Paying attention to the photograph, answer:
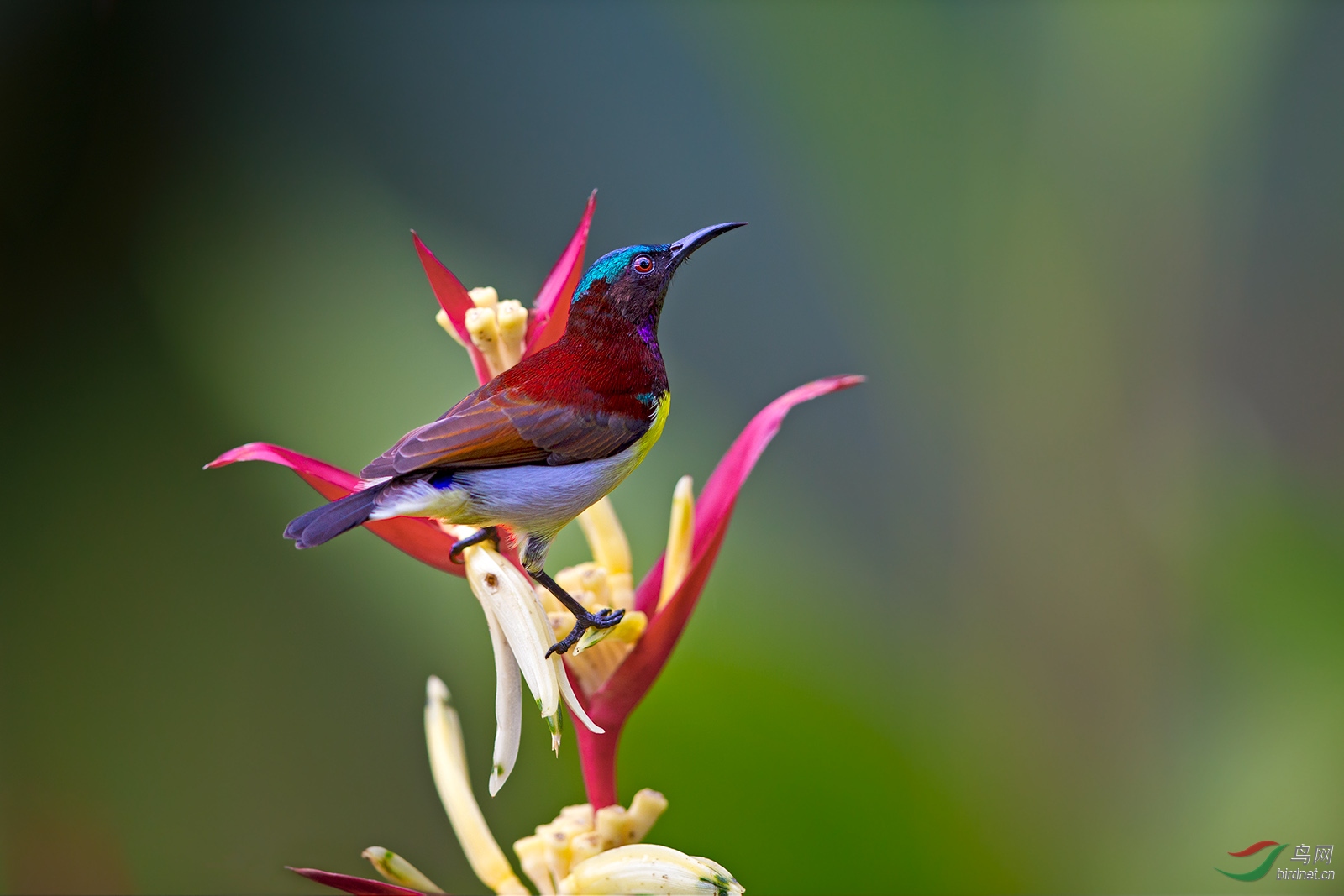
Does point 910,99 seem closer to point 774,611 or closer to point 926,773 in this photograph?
point 774,611

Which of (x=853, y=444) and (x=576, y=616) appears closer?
(x=576, y=616)

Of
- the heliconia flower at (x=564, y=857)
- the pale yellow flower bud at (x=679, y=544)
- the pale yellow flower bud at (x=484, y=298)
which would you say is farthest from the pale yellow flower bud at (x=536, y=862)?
the pale yellow flower bud at (x=484, y=298)

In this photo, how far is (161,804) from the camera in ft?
2.93

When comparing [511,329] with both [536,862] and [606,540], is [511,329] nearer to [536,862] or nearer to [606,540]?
[606,540]

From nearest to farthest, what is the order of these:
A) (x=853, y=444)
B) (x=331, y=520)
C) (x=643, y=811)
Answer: (x=331, y=520) → (x=643, y=811) → (x=853, y=444)

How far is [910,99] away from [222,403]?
2.54 ft

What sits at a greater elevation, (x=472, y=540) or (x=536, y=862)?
(x=472, y=540)

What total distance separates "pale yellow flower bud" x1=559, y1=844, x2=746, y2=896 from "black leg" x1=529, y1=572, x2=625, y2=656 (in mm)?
73

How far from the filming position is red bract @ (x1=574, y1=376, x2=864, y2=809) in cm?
35

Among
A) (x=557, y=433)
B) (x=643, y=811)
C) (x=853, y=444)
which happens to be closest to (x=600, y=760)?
(x=643, y=811)

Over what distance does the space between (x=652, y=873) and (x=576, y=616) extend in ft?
0.30

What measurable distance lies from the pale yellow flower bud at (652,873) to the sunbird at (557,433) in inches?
3.0

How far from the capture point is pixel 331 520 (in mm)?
266

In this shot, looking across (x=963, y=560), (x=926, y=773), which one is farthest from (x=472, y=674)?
(x=963, y=560)
